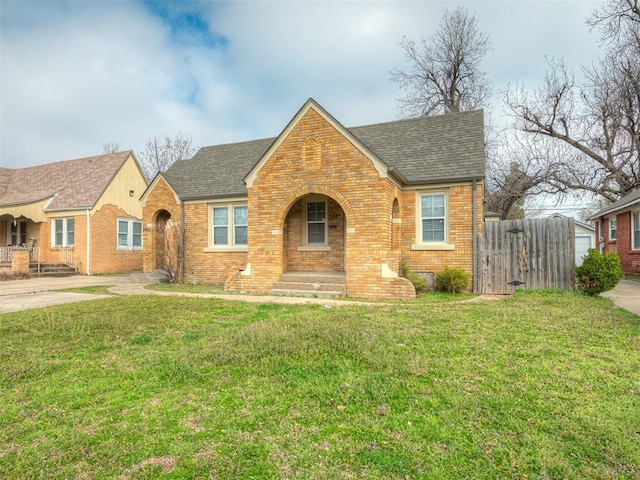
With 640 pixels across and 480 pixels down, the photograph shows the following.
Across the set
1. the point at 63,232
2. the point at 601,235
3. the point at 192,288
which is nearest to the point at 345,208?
the point at 192,288

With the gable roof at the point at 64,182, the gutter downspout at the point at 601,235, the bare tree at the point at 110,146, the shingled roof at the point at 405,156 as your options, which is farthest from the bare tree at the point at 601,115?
the bare tree at the point at 110,146

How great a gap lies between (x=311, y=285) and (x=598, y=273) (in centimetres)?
811

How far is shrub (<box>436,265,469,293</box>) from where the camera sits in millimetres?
11133

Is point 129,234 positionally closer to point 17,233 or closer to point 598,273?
point 17,233

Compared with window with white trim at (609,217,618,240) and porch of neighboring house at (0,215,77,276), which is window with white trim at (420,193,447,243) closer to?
window with white trim at (609,217,618,240)

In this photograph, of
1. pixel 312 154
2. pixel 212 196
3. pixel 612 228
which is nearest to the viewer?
pixel 312 154

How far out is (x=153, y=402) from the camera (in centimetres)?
358

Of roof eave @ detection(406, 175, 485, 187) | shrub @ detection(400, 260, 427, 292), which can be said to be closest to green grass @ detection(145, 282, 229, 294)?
shrub @ detection(400, 260, 427, 292)

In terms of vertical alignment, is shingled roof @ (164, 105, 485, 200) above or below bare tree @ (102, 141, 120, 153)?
below

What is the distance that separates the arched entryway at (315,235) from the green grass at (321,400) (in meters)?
6.16

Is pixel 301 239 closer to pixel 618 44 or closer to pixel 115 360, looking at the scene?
pixel 115 360

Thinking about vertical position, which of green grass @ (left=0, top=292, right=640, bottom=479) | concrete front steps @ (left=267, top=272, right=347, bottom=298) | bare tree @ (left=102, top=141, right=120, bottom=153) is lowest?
green grass @ (left=0, top=292, right=640, bottom=479)

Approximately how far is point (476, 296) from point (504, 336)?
204 inches

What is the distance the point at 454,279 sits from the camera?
1115cm
